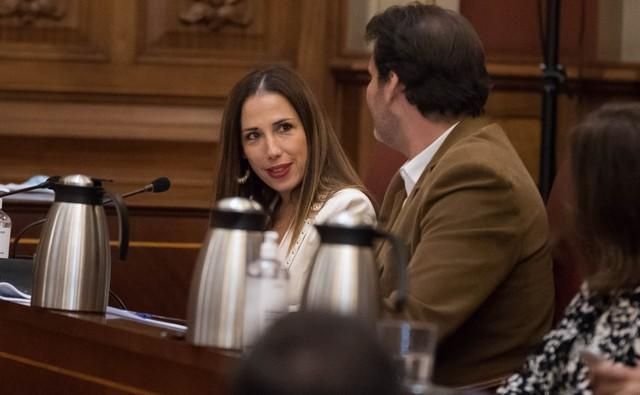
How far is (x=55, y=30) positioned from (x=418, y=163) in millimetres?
2115

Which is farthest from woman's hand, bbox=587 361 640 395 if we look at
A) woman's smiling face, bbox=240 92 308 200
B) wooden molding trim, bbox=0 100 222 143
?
wooden molding trim, bbox=0 100 222 143

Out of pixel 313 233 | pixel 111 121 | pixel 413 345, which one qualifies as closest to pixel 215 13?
pixel 111 121

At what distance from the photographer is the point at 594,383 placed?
2066 mm

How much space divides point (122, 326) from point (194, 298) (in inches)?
8.8

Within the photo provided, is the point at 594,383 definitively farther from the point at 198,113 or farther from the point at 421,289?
the point at 198,113

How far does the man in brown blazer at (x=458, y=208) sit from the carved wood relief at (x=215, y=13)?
5.76ft

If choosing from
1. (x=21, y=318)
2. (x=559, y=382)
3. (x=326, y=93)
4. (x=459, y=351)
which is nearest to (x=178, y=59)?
(x=326, y=93)

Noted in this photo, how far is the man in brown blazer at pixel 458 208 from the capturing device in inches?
97.3

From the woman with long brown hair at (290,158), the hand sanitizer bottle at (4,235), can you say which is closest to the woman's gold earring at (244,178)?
the woman with long brown hair at (290,158)

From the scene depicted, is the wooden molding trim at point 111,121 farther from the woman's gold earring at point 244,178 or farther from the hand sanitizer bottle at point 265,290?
the hand sanitizer bottle at point 265,290

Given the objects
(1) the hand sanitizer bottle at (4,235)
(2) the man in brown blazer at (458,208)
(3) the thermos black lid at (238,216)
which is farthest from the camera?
(1) the hand sanitizer bottle at (4,235)

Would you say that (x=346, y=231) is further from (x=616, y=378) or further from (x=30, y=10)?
(x=30, y=10)

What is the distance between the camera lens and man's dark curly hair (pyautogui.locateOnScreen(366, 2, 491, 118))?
2.71 metres

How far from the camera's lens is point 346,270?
2090 millimetres
